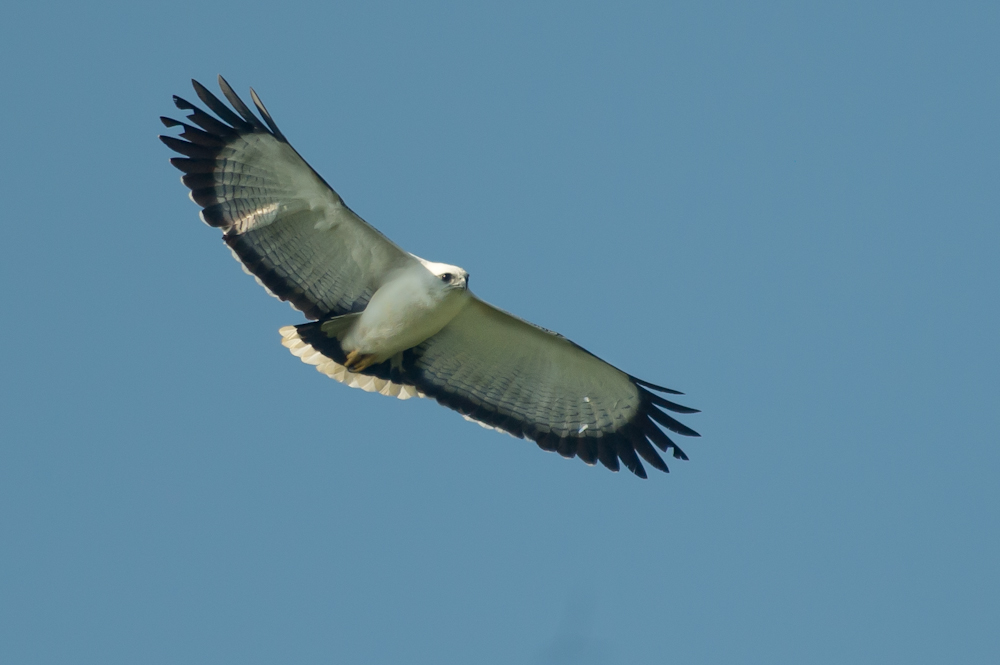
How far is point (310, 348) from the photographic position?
531 inches

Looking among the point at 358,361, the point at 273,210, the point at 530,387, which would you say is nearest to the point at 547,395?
the point at 530,387

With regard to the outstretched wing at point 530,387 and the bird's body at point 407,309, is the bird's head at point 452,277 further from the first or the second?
the outstretched wing at point 530,387

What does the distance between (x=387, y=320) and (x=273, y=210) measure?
5.12 ft

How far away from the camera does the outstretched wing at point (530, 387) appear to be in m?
13.6

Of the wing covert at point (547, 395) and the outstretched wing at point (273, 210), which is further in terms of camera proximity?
the wing covert at point (547, 395)

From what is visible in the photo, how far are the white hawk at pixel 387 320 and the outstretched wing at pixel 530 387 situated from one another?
1cm

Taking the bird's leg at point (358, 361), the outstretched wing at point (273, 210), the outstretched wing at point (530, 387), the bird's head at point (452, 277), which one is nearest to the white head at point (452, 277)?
the bird's head at point (452, 277)

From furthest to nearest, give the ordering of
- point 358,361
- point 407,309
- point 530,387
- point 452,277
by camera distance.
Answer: point 530,387
point 358,361
point 407,309
point 452,277

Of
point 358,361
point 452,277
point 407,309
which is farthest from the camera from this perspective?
point 358,361

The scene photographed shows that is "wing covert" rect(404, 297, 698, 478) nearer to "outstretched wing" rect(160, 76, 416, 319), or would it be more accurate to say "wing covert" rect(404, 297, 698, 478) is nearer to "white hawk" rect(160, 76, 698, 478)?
"white hawk" rect(160, 76, 698, 478)

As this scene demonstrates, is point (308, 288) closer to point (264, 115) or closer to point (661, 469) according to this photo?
point (264, 115)

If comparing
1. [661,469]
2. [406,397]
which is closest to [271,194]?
[406,397]

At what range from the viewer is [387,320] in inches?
511

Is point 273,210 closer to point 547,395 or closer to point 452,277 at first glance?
point 452,277
